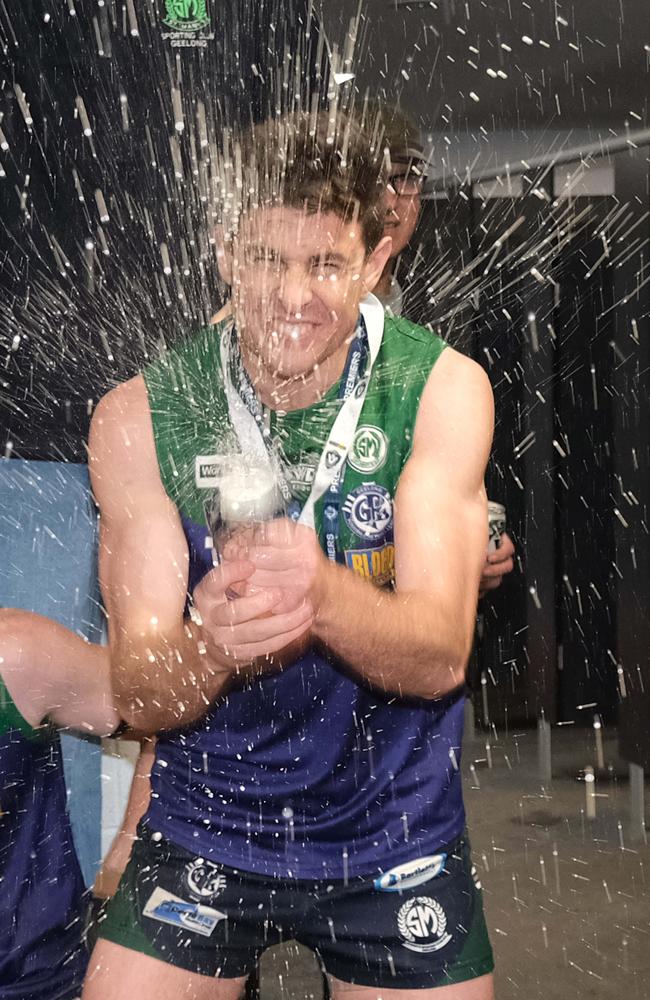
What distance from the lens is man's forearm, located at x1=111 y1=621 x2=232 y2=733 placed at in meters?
0.69

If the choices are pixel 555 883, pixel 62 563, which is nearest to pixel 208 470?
pixel 62 563

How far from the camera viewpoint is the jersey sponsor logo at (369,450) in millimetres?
672

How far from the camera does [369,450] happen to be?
68 cm

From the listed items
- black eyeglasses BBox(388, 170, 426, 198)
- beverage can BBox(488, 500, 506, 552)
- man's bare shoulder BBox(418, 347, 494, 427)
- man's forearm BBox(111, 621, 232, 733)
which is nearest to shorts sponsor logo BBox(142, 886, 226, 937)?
man's forearm BBox(111, 621, 232, 733)

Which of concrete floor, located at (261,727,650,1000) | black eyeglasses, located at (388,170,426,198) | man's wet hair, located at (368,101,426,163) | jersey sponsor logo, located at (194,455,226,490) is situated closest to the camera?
jersey sponsor logo, located at (194,455,226,490)

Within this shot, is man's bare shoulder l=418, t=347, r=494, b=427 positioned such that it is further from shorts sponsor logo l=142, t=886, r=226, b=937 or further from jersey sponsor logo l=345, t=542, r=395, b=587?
shorts sponsor logo l=142, t=886, r=226, b=937

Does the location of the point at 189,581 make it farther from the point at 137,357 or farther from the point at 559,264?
the point at 559,264

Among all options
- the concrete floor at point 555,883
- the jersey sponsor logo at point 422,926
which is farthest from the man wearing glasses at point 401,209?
the concrete floor at point 555,883

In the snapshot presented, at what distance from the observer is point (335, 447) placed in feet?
2.19

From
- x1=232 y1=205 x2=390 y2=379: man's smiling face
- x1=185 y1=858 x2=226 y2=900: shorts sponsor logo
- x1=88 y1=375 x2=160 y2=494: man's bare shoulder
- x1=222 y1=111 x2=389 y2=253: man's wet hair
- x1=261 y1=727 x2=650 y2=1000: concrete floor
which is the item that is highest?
x1=222 y1=111 x2=389 y2=253: man's wet hair

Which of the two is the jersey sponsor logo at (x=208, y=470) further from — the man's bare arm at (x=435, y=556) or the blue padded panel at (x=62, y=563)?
the blue padded panel at (x=62, y=563)

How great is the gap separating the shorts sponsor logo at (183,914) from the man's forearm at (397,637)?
17cm

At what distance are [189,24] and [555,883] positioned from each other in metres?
1.11

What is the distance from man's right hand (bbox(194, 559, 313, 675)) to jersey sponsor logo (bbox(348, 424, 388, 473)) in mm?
167
